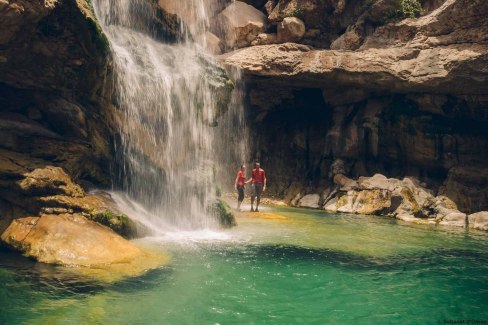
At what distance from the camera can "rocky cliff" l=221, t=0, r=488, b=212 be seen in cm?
2291

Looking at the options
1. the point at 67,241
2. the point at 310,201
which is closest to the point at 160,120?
the point at 67,241

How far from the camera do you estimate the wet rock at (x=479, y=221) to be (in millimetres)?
18438

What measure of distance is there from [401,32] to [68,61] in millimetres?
20184

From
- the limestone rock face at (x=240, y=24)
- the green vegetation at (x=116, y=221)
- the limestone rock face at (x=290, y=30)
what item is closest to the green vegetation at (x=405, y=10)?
the limestone rock face at (x=290, y=30)

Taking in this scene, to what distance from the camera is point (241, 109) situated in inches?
1261

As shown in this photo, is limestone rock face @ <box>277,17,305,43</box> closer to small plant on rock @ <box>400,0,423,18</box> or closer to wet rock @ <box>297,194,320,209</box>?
small plant on rock @ <box>400,0,423,18</box>

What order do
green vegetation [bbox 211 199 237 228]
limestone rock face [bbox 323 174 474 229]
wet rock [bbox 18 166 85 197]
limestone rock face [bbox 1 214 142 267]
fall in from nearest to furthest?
limestone rock face [bbox 1 214 142 267] → wet rock [bbox 18 166 85 197] → green vegetation [bbox 211 199 237 228] → limestone rock face [bbox 323 174 474 229]

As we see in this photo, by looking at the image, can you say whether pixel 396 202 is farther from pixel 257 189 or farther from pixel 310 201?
pixel 257 189

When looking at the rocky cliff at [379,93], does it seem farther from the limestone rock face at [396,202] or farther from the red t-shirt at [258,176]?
the red t-shirt at [258,176]

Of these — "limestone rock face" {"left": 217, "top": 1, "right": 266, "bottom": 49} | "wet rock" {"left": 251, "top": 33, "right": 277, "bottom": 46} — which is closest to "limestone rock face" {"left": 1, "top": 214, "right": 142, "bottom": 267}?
"wet rock" {"left": 251, "top": 33, "right": 277, "bottom": 46}

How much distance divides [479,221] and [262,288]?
52.6 feet

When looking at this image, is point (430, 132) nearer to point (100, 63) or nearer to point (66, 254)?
point (100, 63)

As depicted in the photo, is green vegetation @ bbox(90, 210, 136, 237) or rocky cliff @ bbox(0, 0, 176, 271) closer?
rocky cliff @ bbox(0, 0, 176, 271)

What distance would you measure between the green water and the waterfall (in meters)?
2.69
